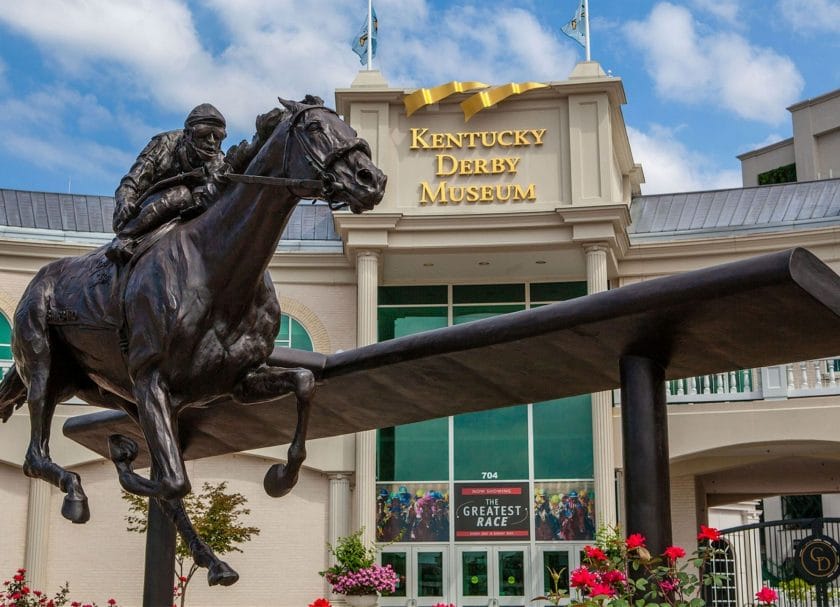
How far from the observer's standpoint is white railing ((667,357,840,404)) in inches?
904

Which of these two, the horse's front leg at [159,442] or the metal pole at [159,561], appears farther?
the metal pole at [159,561]

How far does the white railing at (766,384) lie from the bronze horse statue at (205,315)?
1833cm

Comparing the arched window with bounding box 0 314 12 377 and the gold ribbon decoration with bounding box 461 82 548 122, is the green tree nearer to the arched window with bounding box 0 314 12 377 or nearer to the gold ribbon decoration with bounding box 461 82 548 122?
the arched window with bounding box 0 314 12 377

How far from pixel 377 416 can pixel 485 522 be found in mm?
18129

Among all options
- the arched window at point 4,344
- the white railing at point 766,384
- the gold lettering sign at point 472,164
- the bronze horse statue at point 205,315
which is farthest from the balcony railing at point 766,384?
the bronze horse statue at point 205,315

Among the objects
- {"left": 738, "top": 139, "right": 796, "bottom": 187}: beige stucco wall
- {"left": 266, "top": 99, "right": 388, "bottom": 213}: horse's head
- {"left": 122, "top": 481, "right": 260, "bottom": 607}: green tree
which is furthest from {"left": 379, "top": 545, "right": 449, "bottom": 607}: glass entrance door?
{"left": 738, "top": 139, "right": 796, "bottom": 187}: beige stucco wall

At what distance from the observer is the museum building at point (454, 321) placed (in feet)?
83.5

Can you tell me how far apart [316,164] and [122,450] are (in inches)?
85.8

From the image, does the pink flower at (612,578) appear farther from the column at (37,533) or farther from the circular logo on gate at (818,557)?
the column at (37,533)

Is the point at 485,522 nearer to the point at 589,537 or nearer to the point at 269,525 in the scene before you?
the point at 589,537

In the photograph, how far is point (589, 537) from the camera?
25.2 meters

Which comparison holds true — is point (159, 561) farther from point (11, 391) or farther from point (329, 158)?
point (329, 158)

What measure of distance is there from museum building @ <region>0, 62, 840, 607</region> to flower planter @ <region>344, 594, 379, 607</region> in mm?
2815

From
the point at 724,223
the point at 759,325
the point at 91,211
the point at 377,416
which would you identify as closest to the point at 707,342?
the point at 759,325
